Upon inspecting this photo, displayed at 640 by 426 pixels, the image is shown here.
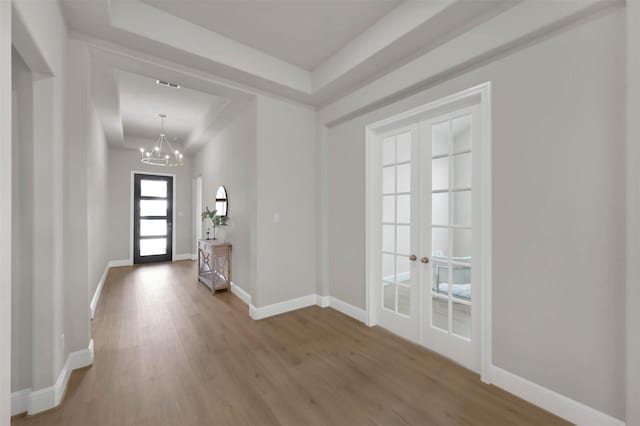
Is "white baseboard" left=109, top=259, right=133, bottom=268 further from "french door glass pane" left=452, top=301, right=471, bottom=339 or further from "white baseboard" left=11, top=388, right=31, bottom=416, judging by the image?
"french door glass pane" left=452, top=301, right=471, bottom=339

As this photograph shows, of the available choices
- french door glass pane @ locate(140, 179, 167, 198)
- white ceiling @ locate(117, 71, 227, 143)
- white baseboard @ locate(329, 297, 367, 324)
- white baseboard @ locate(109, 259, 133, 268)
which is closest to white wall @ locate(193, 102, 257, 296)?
white ceiling @ locate(117, 71, 227, 143)

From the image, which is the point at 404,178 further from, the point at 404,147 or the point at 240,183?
the point at 240,183

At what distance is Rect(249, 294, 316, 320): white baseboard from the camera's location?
3.41m

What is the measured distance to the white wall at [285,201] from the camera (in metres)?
3.46

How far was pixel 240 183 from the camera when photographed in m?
4.21

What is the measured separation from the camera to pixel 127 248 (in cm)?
659

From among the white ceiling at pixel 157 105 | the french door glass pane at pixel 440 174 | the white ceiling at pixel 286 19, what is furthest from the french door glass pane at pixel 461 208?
the white ceiling at pixel 157 105

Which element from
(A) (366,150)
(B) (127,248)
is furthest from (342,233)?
(B) (127,248)

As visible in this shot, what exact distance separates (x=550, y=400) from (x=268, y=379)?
6.60ft

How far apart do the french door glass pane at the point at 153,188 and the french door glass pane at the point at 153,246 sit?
1.15 meters

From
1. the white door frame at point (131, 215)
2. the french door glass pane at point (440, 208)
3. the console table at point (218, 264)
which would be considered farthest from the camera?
the white door frame at point (131, 215)

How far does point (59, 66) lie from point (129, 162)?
534cm

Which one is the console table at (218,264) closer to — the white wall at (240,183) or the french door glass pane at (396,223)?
the white wall at (240,183)
